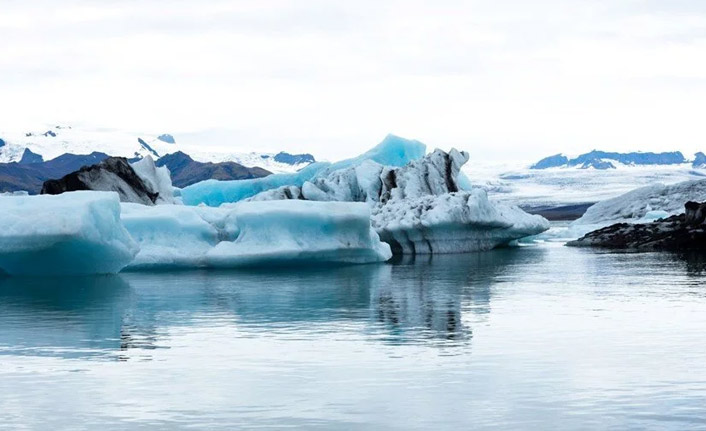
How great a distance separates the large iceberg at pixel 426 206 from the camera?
1423 inches

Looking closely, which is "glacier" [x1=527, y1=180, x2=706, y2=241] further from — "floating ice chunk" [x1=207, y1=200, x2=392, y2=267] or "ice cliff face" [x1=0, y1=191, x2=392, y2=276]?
"floating ice chunk" [x1=207, y1=200, x2=392, y2=267]

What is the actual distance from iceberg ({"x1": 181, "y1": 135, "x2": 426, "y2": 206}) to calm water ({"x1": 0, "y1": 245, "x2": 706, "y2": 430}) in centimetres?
3498

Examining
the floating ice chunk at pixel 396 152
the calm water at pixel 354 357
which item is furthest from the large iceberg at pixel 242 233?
the floating ice chunk at pixel 396 152

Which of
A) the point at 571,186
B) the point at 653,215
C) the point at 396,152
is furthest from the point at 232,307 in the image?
the point at 571,186

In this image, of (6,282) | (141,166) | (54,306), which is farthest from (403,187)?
(54,306)

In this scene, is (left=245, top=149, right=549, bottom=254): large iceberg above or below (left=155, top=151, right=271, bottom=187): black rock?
below

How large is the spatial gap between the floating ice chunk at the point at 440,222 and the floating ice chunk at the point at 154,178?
762 centimetres

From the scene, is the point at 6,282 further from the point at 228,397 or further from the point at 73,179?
the point at 228,397

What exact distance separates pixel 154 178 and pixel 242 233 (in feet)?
32.7

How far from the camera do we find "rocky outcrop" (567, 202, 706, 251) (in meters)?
39.2

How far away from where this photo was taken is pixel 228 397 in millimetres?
8516

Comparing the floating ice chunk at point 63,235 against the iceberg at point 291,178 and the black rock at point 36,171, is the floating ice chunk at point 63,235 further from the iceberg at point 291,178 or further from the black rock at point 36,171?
the black rock at point 36,171

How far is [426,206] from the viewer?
36156 mm

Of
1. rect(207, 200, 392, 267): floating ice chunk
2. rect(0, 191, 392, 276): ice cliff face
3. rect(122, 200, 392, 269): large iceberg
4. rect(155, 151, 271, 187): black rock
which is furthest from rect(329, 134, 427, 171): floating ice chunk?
rect(155, 151, 271, 187): black rock
